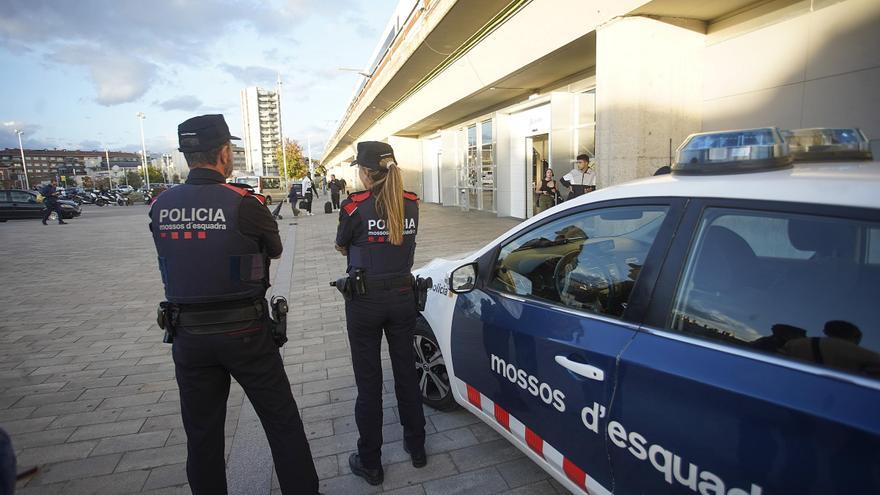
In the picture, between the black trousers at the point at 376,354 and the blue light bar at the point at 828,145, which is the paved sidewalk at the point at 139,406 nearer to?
the black trousers at the point at 376,354

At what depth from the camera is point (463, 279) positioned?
2.89 meters

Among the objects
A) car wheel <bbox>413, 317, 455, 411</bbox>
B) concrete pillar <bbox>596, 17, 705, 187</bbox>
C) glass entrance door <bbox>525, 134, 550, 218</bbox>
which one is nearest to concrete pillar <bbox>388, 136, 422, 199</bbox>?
glass entrance door <bbox>525, 134, 550, 218</bbox>

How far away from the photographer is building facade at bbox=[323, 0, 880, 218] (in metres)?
5.75

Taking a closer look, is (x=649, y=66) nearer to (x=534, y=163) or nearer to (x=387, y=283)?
(x=387, y=283)

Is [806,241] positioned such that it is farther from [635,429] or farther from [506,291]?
[506,291]

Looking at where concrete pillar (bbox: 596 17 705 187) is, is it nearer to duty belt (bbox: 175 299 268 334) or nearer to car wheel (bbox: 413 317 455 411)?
car wheel (bbox: 413 317 455 411)

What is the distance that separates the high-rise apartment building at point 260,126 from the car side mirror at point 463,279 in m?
107

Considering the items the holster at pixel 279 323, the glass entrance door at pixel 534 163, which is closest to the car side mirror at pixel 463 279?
the holster at pixel 279 323

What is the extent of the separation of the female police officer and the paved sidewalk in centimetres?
42

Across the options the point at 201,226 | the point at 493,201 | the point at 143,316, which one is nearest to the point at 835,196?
the point at 201,226

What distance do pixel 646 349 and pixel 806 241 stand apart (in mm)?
589

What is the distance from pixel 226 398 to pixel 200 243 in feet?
2.62

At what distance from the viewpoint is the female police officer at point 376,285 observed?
2.56 metres

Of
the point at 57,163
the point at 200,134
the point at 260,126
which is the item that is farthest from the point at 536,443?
the point at 57,163
